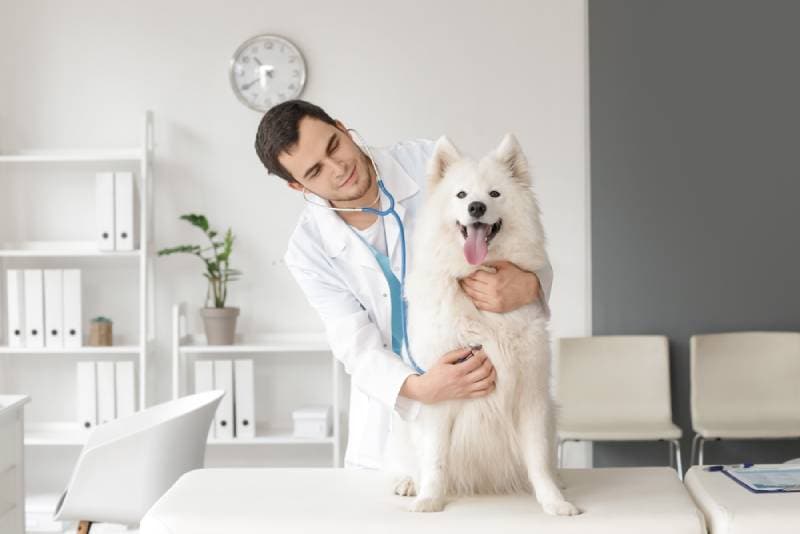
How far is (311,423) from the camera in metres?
4.38

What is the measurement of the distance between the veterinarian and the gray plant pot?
89.6 inches

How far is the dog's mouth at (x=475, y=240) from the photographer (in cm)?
154

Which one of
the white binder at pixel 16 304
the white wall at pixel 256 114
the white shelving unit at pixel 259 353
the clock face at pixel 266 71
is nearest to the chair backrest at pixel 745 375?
the white wall at pixel 256 114

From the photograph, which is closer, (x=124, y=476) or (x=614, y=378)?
(x=124, y=476)

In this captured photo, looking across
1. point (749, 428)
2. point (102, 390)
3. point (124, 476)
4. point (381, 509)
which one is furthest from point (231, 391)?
point (381, 509)

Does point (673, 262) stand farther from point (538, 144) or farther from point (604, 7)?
point (604, 7)

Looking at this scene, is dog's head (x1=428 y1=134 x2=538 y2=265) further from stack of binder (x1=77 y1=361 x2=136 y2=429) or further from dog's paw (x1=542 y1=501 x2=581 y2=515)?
stack of binder (x1=77 y1=361 x2=136 y2=429)

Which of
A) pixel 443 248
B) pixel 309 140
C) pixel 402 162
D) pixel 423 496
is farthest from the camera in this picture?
pixel 402 162

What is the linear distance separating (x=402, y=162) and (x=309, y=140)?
0.32m

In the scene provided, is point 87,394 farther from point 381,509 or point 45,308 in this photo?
point 381,509

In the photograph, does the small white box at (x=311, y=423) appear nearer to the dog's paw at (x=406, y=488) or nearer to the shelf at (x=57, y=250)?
the shelf at (x=57, y=250)

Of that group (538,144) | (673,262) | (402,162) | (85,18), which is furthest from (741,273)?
(85,18)

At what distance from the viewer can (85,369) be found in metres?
4.37

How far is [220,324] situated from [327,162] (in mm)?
2697
